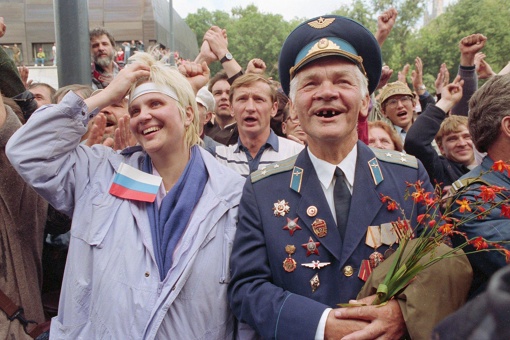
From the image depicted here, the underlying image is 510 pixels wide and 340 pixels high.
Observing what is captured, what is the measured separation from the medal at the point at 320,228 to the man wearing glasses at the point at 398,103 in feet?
10.4

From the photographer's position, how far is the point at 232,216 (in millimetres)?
2262

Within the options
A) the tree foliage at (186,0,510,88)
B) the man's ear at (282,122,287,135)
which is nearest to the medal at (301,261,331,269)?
the man's ear at (282,122,287,135)

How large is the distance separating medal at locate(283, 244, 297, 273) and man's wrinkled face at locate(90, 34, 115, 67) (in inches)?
184

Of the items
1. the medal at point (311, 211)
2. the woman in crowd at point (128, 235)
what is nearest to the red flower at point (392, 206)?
the medal at point (311, 211)

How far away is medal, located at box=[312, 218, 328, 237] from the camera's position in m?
2.02

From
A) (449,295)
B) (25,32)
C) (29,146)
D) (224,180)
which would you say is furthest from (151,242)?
(25,32)

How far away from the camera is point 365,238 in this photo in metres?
2.00

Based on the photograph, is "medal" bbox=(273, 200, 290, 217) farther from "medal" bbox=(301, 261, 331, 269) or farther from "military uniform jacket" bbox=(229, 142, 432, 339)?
"medal" bbox=(301, 261, 331, 269)

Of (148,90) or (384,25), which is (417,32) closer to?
(384,25)

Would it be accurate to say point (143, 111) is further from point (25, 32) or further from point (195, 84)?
point (25, 32)

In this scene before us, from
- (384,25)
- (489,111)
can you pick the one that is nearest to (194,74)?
(489,111)

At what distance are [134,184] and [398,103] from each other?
3.41 meters

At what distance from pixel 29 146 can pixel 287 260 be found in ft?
3.92

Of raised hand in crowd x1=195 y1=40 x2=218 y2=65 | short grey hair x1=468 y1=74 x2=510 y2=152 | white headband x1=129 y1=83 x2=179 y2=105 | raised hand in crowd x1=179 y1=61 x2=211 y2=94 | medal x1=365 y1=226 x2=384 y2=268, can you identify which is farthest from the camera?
raised hand in crowd x1=195 y1=40 x2=218 y2=65
